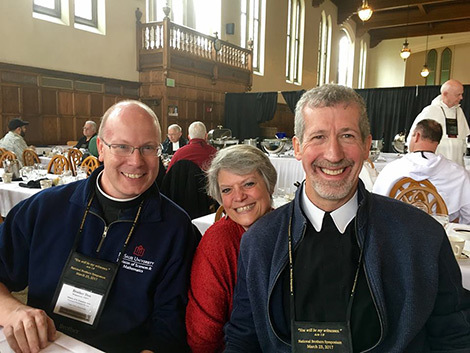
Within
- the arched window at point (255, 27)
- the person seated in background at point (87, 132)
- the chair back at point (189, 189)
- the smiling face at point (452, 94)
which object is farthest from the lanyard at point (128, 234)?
the arched window at point (255, 27)

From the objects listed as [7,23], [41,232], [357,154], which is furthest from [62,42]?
[357,154]

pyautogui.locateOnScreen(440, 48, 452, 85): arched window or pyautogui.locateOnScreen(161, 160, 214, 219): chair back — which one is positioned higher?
pyautogui.locateOnScreen(440, 48, 452, 85): arched window

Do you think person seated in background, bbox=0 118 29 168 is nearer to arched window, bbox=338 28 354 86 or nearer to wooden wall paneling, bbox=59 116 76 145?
wooden wall paneling, bbox=59 116 76 145

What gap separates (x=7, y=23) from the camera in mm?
7617

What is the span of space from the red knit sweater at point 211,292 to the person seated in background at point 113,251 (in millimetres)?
66

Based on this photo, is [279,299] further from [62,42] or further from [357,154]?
[62,42]

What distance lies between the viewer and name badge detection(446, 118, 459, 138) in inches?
225

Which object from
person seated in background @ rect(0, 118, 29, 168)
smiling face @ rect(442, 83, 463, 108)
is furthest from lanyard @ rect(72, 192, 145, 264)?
person seated in background @ rect(0, 118, 29, 168)

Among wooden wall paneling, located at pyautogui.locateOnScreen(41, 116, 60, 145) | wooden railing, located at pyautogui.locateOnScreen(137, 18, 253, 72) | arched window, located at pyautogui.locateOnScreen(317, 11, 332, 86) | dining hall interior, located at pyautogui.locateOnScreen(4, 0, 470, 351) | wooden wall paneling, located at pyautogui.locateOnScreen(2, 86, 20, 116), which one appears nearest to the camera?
dining hall interior, located at pyautogui.locateOnScreen(4, 0, 470, 351)

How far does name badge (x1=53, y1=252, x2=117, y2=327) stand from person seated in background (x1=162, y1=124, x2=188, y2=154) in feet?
21.5

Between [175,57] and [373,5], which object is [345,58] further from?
[175,57]

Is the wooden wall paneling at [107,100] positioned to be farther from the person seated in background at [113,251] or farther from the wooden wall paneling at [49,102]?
the person seated in background at [113,251]

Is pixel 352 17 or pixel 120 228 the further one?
pixel 352 17

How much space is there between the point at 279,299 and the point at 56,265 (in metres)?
0.92
